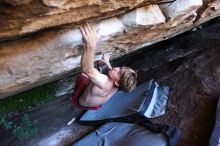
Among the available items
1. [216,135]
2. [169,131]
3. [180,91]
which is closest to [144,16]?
[169,131]

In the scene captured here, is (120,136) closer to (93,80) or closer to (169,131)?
(169,131)

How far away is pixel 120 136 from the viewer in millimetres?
3953

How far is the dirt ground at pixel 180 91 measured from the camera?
3965 mm

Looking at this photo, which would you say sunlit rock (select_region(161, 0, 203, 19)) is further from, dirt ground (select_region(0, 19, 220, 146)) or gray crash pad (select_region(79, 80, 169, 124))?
dirt ground (select_region(0, 19, 220, 146))

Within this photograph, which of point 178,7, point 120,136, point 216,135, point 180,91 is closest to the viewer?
point 178,7

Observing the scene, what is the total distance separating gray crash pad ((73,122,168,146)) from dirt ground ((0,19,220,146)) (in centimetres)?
22

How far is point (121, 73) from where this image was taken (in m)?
2.53

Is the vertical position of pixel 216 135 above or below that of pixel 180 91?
below

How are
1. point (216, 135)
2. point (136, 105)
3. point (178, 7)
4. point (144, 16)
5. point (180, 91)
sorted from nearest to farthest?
point (144, 16) → point (178, 7) → point (216, 135) → point (136, 105) → point (180, 91)

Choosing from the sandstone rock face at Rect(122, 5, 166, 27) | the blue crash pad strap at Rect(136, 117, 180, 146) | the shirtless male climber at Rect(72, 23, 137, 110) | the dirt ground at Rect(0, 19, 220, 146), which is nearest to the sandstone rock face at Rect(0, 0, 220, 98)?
the sandstone rock face at Rect(122, 5, 166, 27)

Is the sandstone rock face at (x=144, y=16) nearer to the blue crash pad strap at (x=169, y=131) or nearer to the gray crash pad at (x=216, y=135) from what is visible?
the blue crash pad strap at (x=169, y=131)

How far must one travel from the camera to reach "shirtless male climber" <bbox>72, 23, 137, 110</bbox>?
232 cm

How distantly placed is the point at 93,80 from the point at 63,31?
43cm

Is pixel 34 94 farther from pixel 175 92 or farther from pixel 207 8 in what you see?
pixel 207 8
